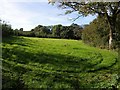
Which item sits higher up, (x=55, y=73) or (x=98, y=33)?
(x=98, y=33)

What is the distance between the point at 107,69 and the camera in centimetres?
1514

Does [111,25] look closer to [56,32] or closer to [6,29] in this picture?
[6,29]

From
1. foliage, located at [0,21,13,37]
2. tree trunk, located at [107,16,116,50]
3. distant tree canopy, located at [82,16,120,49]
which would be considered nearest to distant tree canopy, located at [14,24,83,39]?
foliage, located at [0,21,13,37]

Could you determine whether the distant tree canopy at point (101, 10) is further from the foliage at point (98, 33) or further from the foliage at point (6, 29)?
the foliage at point (6, 29)

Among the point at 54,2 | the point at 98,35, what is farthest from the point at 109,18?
the point at 54,2

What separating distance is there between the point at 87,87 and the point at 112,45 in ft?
58.8

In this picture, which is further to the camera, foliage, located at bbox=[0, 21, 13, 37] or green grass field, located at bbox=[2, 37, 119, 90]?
foliage, located at bbox=[0, 21, 13, 37]

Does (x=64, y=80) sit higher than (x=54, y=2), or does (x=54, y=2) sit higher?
(x=54, y=2)

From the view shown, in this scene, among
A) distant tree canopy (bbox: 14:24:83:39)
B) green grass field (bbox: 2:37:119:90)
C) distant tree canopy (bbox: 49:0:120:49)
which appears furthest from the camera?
distant tree canopy (bbox: 14:24:83:39)

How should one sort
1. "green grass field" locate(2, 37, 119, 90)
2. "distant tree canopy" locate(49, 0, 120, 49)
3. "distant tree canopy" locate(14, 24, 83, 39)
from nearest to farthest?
"green grass field" locate(2, 37, 119, 90), "distant tree canopy" locate(49, 0, 120, 49), "distant tree canopy" locate(14, 24, 83, 39)

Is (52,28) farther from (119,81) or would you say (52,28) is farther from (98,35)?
(119,81)

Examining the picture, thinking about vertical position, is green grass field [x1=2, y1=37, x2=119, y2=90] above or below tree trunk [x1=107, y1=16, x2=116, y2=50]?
below

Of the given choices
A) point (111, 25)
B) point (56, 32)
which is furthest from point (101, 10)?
point (56, 32)

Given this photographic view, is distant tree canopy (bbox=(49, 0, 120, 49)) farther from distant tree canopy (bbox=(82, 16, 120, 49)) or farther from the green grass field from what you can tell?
the green grass field
